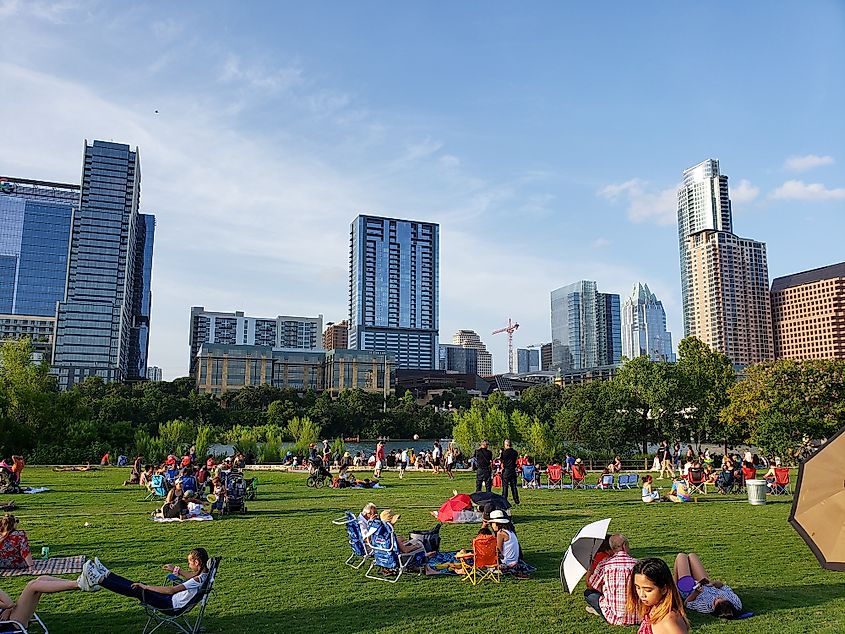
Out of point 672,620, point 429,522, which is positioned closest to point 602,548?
point 672,620

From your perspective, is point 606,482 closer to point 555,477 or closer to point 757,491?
point 555,477

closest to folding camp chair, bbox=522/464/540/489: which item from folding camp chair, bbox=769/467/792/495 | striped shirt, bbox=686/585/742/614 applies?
folding camp chair, bbox=769/467/792/495

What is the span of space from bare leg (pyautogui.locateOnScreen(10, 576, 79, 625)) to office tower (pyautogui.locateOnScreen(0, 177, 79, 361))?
540 feet

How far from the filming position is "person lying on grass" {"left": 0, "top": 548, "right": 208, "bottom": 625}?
6621 mm

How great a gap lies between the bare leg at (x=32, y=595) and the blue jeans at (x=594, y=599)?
5.48m

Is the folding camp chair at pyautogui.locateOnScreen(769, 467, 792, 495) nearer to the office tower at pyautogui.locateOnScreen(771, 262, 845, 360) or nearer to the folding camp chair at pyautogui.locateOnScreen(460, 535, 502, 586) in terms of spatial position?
the folding camp chair at pyautogui.locateOnScreen(460, 535, 502, 586)

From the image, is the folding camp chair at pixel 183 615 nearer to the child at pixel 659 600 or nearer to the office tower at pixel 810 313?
the child at pixel 659 600

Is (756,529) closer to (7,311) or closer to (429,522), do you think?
(429,522)

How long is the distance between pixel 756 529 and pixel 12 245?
179890 millimetres

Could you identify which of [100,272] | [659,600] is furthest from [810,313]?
[659,600]

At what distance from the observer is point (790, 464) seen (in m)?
31.7

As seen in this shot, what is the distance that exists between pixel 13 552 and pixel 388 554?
519 centimetres

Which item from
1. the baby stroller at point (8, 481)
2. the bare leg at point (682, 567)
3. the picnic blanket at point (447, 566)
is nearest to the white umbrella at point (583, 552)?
the bare leg at point (682, 567)

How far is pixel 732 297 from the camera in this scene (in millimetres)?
179125
